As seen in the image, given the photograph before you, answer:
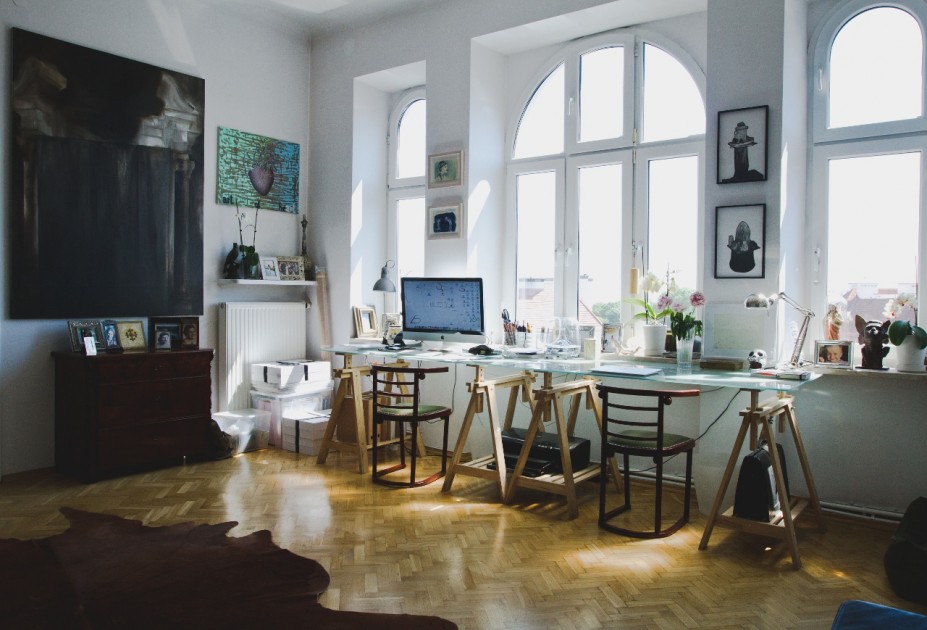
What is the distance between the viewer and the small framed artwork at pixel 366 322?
18.2 ft

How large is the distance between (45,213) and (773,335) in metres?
4.30

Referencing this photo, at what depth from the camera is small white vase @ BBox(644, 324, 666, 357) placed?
4121 mm

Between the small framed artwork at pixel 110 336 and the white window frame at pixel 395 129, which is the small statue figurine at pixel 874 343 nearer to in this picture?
the white window frame at pixel 395 129

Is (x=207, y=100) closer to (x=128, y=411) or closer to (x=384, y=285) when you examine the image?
(x=384, y=285)

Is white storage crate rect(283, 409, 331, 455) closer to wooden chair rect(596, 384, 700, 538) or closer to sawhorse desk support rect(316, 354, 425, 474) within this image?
sawhorse desk support rect(316, 354, 425, 474)

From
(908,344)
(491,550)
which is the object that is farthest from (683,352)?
(491,550)

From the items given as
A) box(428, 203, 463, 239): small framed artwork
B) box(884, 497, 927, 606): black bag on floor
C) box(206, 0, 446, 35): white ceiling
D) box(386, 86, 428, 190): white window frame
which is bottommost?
box(884, 497, 927, 606): black bag on floor

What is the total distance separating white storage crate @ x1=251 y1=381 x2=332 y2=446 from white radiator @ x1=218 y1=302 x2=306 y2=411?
168mm

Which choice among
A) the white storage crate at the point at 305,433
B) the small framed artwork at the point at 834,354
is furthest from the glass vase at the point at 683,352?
the white storage crate at the point at 305,433

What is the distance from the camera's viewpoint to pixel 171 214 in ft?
16.0

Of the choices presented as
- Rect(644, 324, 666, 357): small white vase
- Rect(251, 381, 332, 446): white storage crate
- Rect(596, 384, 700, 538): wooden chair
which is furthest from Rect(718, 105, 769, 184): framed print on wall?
Rect(251, 381, 332, 446): white storage crate

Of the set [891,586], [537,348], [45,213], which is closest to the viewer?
[891,586]

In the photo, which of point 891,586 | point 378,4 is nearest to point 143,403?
point 378,4

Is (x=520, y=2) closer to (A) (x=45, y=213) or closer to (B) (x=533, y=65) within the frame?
(B) (x=533, y=65)
